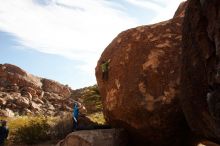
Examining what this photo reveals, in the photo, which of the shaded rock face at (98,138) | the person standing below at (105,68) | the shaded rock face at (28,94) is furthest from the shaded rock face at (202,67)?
the shaded rock face at (28,94)

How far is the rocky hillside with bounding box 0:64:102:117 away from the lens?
136 feet

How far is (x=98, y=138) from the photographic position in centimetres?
Answer: 1308

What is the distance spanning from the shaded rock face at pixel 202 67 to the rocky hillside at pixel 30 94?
88.7 ft

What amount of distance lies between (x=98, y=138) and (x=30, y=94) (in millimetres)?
35961

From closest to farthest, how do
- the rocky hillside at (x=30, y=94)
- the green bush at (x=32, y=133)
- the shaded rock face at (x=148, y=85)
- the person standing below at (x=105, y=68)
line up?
1. the shaded rock face at (x=148, y=85)
2. the person standing below at (x=105, y=68)
3. the green bush at (x=32, y=133)
4. the rocky hillside at (x=30, y=94)

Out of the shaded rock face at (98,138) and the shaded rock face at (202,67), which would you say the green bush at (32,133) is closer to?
the shaded rock face at (98,138)

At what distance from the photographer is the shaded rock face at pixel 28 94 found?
136 ft

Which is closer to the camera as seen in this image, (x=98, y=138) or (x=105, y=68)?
(x=98, y=138)

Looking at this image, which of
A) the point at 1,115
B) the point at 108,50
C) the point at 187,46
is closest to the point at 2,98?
the point at 1,115

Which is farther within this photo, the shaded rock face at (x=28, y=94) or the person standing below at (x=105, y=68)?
the shaded rock face at (x=28, y=94)

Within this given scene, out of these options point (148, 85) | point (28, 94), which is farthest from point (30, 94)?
point (148, 85)

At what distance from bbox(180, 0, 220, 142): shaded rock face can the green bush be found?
12380 millimetres

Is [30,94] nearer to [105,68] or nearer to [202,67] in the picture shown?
[105,68]

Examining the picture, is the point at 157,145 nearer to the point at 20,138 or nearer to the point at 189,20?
the point at 189,20
